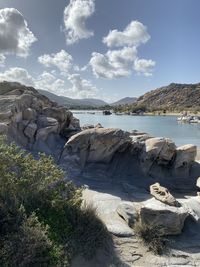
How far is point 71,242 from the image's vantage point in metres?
7.39

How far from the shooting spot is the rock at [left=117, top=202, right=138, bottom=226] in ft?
30.2

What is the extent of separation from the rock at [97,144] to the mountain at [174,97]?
124 meters

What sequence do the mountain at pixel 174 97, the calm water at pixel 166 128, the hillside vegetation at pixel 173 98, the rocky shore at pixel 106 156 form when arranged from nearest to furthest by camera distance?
the rocky shore at pixel 106 156 → the calm water at pixel 166 128 → the hillside vegetation at pixel 173 98 → the mountain at pixel 174 97

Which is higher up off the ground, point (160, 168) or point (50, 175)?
point (50, 175)

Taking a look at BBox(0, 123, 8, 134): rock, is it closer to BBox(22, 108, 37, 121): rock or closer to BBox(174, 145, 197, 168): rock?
BBox(22, 108, 37, 121): rock

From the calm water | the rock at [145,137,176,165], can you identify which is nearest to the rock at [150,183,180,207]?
the rock at [145,137,176,165]

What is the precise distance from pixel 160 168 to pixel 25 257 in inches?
404

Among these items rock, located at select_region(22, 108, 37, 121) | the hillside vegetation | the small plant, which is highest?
the hillside vegetation

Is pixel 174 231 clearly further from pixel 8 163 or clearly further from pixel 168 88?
pixel 168 88

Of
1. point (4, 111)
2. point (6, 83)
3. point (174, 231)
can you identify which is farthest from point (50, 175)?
point (6, 83)

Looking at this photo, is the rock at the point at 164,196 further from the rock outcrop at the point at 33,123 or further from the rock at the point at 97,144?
the rock outcrop at the point at 33,123

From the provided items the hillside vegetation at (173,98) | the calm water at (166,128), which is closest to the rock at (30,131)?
the calm water at (166,128)

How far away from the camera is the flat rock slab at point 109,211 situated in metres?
8.77

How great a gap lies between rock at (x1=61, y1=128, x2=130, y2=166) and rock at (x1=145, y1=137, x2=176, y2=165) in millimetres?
1142
